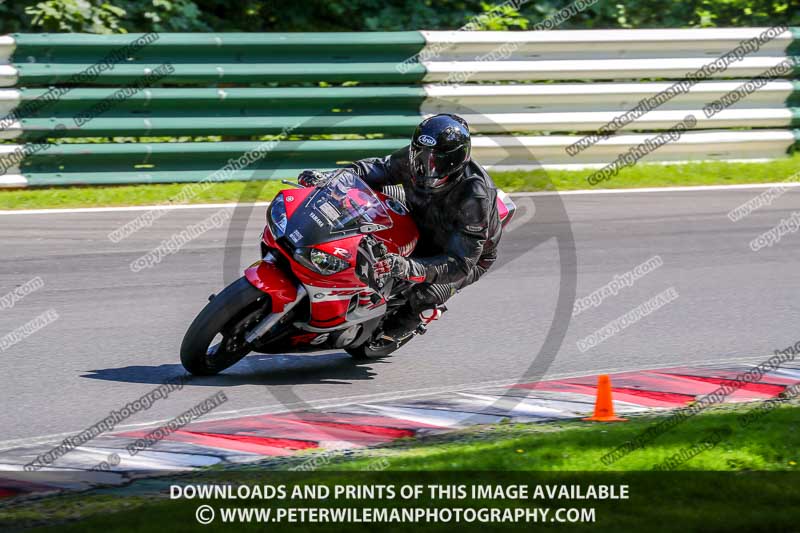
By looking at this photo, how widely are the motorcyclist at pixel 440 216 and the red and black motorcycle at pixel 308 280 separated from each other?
0.16 m

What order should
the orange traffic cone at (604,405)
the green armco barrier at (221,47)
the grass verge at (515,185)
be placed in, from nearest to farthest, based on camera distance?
the orange traffic cone at (604,405) < the grass verge at (515,185) < the green armco barrier at (221,47)

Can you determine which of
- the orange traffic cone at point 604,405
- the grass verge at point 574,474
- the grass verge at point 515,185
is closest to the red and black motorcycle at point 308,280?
the grass verge at point 574,474

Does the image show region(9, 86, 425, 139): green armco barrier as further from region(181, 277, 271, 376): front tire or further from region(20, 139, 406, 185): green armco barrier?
region(181, 277, 271, 376): front tire

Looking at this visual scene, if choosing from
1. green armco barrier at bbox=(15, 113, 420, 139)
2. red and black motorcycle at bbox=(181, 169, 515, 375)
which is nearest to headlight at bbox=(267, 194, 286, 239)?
red and black motorcycle at bbox=(181, 169, 515, 375)

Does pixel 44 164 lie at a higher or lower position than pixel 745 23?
lower

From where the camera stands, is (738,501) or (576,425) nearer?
(738,501)

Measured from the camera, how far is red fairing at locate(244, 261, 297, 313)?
633 cm

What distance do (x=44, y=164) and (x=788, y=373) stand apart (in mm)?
7129

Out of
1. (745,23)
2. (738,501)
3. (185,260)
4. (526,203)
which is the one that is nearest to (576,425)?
(738,501)

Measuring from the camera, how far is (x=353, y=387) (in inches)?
271

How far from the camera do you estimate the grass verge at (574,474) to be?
4480mm

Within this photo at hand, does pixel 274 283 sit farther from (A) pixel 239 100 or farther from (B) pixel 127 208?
(A) pixel 239 100

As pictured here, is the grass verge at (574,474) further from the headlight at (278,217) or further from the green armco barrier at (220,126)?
the green armco barrier at (220,126)

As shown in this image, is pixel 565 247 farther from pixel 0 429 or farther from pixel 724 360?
pixel 0 429
